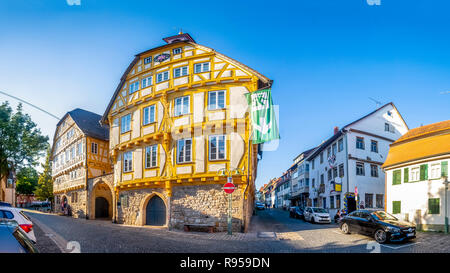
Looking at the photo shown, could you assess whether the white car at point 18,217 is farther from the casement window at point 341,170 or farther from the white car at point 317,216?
the casement window at point 341,170

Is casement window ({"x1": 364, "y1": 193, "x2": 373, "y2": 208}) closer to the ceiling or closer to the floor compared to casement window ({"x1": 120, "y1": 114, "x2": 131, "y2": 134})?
closer to the floor

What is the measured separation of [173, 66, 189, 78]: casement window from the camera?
59.5ft

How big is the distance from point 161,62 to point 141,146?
6145mm

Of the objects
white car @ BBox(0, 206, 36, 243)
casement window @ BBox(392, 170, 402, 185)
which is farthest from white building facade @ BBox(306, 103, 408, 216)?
white car @ BBox(0, 206, 36, 243)

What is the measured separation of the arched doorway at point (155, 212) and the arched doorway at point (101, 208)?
30.1 feet

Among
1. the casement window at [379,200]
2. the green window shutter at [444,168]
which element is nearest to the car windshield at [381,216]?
the green window shutter at [444,168]

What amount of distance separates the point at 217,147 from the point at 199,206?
3.75 m

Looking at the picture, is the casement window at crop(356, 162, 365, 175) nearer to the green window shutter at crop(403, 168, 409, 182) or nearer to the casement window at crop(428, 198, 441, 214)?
the green window shutter at crop(403, 168, 409, 182)

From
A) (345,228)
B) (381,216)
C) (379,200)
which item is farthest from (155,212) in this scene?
(379,200)

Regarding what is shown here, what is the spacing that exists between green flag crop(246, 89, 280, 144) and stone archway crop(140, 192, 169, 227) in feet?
25.7

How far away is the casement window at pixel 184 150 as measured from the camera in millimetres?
17094

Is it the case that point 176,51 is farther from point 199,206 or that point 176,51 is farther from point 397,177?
point 397,177

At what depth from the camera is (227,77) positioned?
16.5 m
